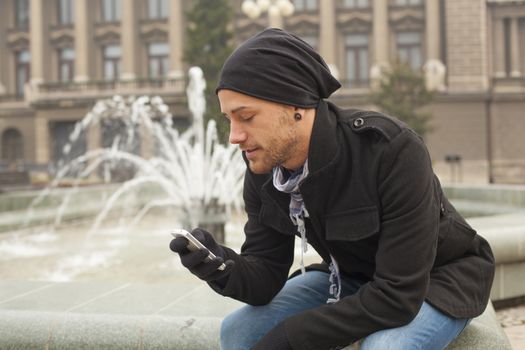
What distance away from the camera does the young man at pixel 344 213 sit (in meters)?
1.91

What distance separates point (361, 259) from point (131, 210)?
1339 cm

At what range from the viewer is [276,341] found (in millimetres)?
1964

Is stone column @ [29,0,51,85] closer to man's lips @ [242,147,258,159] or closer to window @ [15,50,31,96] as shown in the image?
window @ [15,50,31,96]

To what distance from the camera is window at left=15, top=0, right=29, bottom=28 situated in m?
42.3

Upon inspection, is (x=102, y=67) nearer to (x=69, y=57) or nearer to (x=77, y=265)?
(x=69, y=57)

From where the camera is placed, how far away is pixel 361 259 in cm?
217

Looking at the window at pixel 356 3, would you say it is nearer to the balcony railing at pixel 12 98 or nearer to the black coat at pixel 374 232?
the balcony railing at pixel 12 98

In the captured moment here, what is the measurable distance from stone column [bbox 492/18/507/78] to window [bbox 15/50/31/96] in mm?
29625

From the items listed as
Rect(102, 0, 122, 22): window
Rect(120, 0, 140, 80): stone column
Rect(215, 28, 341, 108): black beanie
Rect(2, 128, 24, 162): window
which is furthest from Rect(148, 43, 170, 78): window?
Rect(215, 28, 341, 108): black beanie

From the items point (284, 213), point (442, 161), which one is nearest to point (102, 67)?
point (442, 161)

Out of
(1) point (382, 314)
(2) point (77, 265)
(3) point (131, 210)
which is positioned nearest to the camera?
(1) point (382, 314)

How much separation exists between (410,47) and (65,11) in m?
22.2

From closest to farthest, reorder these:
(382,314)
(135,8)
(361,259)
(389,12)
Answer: (382,314), (361,259), (389,12), (135,8)

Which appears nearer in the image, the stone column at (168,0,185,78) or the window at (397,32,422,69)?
the window at (397,32,422,69)
